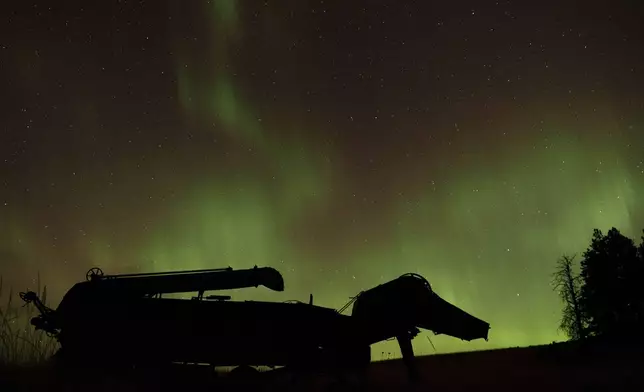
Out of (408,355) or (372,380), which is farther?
(372,380)

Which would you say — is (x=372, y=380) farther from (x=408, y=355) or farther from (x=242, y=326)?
(x=242, y=326)

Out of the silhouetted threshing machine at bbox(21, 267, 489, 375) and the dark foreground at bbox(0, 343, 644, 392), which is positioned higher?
the silhouetted threshing machine at bbox(21, 267, 489, 375)

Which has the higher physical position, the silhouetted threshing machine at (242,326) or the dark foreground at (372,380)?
the silhouetted threshing machine at (242,326)

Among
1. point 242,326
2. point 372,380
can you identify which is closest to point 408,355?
point 372,380

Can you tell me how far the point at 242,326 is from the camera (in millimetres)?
15539

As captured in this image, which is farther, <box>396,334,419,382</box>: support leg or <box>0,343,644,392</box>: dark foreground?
<box>396,334,419,382</box>: support leg

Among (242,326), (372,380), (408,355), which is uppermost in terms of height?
(242,326)

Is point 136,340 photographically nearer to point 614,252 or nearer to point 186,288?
point 186,288

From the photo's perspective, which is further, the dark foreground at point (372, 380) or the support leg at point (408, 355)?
the support leg at point (408, 355)

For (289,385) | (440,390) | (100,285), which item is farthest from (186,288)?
(440,390)

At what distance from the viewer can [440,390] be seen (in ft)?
49.7

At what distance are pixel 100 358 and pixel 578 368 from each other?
2007cm

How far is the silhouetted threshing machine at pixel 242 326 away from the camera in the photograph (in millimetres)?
15438

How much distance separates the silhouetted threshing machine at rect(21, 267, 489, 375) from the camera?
50.6 feet
